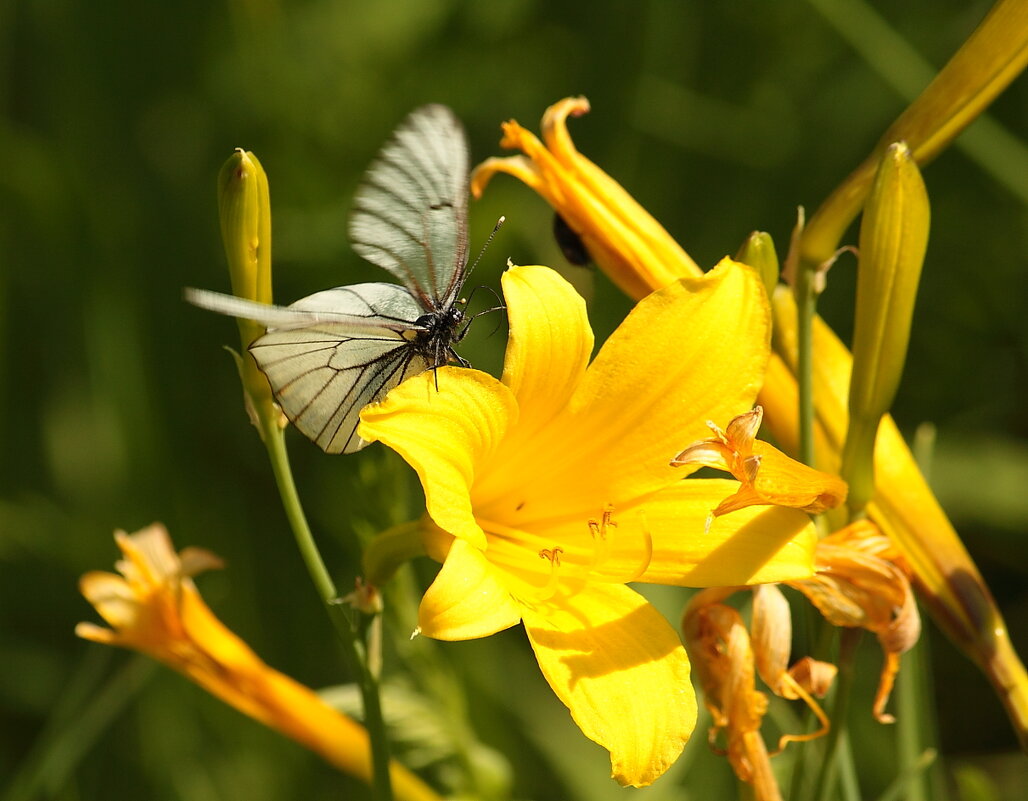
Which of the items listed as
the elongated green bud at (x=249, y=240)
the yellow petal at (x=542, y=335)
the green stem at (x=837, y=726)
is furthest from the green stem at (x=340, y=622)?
the green stem at (x=837, y=726)

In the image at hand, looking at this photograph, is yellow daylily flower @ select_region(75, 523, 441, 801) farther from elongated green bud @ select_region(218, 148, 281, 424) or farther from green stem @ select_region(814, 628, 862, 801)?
green stem @ select_region(814, 628, 862, 801)

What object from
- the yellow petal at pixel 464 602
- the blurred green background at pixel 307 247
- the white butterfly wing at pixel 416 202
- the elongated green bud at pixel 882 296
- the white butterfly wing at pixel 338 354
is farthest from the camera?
the blurred green background at pixel 307 247

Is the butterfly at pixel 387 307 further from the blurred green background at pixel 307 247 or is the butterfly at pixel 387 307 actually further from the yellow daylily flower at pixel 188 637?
the blurred green background at pixel 307 247

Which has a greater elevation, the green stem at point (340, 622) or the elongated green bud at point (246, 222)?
the elongated green bud at point (246, 222)

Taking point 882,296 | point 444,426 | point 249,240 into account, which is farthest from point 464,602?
point 882,296

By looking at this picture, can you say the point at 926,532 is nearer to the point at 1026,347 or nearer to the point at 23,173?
the point at 1026,347

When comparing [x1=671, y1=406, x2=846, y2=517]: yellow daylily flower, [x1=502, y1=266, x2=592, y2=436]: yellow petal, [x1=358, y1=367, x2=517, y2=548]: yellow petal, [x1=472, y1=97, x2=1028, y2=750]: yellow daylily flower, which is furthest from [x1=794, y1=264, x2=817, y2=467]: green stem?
[x1=358, y1=367, x2=517, y2=548]: yellow petal

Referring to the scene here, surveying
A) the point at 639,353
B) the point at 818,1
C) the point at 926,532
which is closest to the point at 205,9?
the point at 818,1
